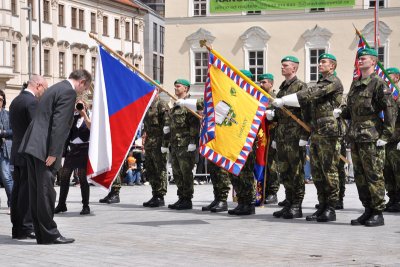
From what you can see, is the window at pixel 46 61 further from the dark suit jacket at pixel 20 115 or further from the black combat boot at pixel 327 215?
the dark suit jacket at pixel 20 115

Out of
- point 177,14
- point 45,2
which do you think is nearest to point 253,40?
point 177,14

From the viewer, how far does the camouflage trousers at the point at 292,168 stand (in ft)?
41.8

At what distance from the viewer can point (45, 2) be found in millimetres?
67500

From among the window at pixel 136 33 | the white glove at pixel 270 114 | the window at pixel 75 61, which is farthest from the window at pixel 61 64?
the white glove at pixel 270 114

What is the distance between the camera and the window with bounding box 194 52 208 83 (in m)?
53.3

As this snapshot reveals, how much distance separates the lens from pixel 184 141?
48.2 ft

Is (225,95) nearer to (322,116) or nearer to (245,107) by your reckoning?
(245,107)

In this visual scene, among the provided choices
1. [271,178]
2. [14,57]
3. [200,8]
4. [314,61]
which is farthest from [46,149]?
[14,57]

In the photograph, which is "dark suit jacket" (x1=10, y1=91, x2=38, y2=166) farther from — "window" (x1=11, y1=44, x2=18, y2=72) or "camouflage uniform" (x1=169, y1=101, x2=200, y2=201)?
"window" (x1=11, y1=44, x2=18, y2=72)

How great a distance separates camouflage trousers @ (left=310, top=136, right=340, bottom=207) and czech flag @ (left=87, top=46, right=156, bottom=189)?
2444 mm

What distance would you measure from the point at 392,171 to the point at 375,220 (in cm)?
268

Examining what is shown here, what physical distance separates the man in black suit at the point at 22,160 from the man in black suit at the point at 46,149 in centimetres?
61

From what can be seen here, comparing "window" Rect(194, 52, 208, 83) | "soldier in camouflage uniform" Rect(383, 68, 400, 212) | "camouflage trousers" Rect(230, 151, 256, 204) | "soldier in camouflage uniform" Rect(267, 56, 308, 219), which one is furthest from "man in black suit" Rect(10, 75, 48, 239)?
"window" Rect(194, 52, 208, 83)

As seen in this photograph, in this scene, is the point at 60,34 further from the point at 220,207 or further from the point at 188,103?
the point at 220,207
